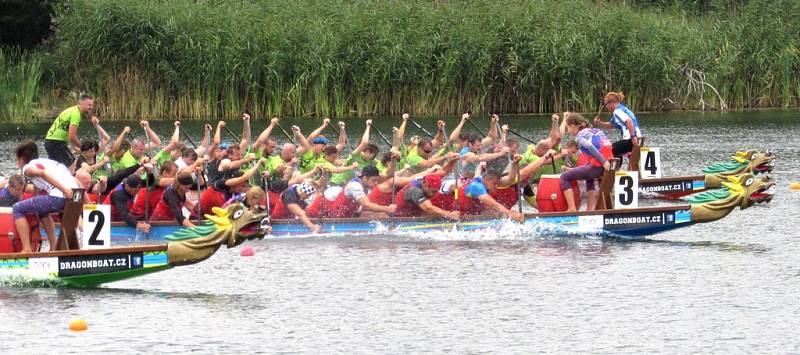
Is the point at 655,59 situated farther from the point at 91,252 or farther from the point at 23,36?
the point at 91,252

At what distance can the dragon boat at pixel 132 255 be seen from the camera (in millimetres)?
16219

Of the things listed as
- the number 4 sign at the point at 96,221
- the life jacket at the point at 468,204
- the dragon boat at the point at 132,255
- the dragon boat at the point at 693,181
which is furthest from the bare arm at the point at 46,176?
the dragon boat at the point at 693,181

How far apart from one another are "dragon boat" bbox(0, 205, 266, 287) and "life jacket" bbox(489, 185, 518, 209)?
5365mm

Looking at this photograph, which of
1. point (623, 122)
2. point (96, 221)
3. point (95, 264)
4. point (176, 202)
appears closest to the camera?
point (95, 264)

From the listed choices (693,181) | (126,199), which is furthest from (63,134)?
(693,181)

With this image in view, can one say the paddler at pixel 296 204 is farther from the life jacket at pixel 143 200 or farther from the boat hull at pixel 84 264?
the boat hull at pixel 84 264

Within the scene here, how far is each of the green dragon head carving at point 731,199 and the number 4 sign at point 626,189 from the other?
0.84 metres

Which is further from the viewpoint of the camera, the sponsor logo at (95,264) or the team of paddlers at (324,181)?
the team of paddlers at (324,181)

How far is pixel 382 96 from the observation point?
130ft

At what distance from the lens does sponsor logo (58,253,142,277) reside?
16.4 meters

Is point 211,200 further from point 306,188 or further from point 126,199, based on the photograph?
point 306,188

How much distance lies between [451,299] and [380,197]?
4.92m

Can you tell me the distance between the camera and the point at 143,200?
835 inches

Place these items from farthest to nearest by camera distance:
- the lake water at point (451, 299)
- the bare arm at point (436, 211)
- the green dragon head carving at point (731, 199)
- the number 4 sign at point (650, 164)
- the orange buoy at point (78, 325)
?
the number 4 sign at point (650, 164) < the bare arm at point (436, 211) < the green dragon head carving at point (731, 199) < the orange buoy at point (78, 325) < the lake water at point (451, 299)
